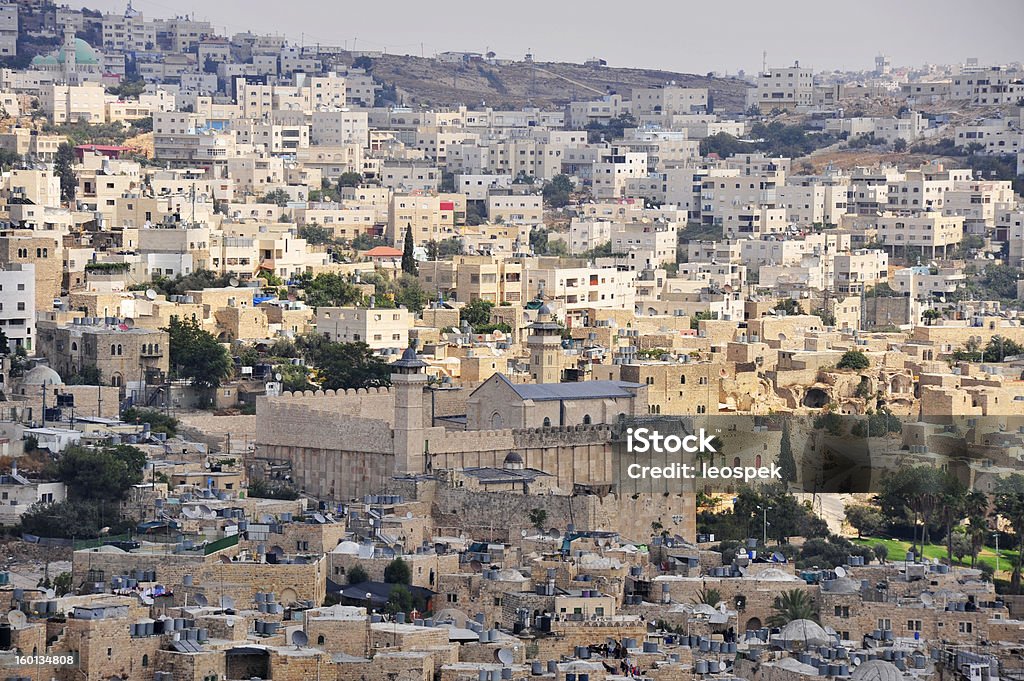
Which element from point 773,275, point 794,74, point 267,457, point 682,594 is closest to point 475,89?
point 794,74

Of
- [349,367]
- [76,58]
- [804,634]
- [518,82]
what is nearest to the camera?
[804,634]

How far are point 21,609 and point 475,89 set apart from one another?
97.8m

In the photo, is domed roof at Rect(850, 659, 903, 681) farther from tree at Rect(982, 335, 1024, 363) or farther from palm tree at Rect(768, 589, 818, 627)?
tree at Rect(982, 335, 1024, 363)

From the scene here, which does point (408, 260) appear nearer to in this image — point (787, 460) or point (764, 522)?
point (787, 460)

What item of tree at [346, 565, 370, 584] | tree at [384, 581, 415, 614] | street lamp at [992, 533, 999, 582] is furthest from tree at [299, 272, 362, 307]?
tree at [384, 581, 415, 614]

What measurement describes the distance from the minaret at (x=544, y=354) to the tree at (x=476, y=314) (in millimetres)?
5762

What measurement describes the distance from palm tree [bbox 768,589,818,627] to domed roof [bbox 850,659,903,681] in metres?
3.32

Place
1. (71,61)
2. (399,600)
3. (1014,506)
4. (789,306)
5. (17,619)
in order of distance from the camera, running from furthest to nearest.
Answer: (71,61) < (789,306) < (1014,506) < (399,600) < (17,619)

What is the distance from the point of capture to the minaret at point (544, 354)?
1501 inches

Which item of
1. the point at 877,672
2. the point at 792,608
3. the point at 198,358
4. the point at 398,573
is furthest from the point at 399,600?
the point at 198,358

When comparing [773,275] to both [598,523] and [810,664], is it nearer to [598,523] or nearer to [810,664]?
[598,523]

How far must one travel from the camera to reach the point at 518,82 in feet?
407

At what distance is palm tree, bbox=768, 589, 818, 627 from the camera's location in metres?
26.1

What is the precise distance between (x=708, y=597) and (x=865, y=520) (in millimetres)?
7549
